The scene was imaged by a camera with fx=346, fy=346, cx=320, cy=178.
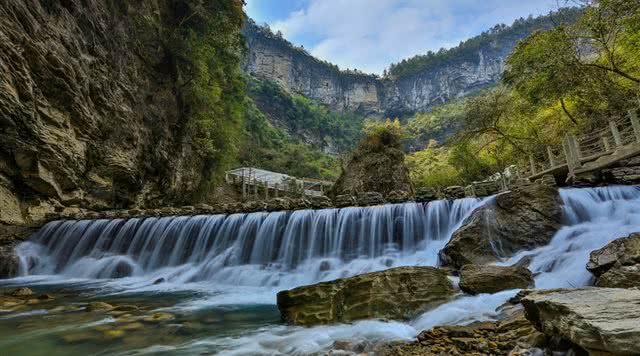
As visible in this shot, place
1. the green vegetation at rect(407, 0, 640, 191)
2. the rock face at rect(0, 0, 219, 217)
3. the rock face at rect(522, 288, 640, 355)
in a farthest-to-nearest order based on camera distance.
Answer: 1. the green vegetation at rect(407, 0, 640, 191)
2. the rock face at rect(0, 0, 219, 217)
3. the rock face at rect(522, 288, 640, 355)

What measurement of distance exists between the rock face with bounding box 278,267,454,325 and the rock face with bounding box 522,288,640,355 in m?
A: 1.92

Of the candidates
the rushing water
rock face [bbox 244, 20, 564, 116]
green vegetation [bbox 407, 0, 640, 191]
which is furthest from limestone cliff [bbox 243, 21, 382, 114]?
the rushing water

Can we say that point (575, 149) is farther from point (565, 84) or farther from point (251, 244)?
point (251, 244)

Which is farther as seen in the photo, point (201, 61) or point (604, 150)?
point (201, 61)

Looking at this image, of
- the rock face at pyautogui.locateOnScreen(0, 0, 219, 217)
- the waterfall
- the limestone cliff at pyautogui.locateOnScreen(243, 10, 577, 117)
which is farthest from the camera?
the limestone cliff at pyautogui.locateOnScreen(243, 10, 577, 117)

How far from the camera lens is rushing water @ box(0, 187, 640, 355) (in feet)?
14.5

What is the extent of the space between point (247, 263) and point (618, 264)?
27.4 feet

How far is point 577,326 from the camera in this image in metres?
2.38

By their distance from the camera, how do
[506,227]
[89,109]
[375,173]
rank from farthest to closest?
[375,173] → [89,109] → [506,227]

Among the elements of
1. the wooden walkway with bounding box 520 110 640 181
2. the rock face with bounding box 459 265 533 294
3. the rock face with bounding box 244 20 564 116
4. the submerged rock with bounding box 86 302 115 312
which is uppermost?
the rock face with bounding box 244 20 564 116

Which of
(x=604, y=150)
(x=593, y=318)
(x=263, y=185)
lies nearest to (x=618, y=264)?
(x=593, y=318)

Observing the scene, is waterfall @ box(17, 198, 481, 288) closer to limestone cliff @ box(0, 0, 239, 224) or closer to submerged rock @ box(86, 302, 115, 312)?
limestone cliff @ box(0, 0, 239, 224)

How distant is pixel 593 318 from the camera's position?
2.32 m

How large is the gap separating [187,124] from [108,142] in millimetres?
4676
